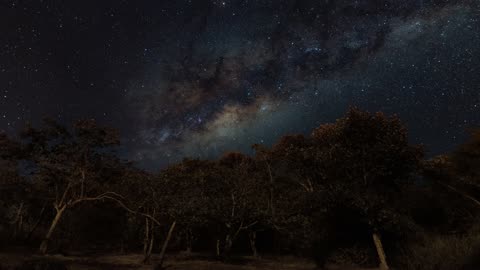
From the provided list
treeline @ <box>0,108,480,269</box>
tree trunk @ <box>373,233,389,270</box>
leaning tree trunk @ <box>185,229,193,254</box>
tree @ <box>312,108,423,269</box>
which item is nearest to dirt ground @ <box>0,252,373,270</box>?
treeline @ <box>0,108,480,269</box>

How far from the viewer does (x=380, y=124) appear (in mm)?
26984

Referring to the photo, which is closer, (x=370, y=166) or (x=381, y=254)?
(x=381, y=254)

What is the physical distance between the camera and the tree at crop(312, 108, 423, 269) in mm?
24109

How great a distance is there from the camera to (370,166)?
2567 centimetres

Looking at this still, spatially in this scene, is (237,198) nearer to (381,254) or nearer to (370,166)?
(370,166)

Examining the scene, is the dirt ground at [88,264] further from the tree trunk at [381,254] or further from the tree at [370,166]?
the tree at [370,166]

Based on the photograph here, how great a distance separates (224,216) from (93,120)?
15.6 m

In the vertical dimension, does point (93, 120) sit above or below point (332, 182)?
above

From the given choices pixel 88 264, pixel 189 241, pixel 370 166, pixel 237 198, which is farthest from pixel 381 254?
pixel 189 241

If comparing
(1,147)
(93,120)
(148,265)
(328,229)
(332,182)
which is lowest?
(148,265)

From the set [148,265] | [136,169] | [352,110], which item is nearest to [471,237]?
[352,110]

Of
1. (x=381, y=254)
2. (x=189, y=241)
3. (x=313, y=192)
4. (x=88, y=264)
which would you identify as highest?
(x=313, y=192)

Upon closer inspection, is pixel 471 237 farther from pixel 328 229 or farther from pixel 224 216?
pixel 224 216

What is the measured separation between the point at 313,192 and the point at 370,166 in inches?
195
